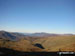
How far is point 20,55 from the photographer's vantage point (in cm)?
1506

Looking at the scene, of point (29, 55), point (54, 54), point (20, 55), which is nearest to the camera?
point (20, 55)

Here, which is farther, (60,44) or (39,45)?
(60,44)

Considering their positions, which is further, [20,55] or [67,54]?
[20,55]

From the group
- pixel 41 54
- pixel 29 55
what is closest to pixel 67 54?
pixel 41 54

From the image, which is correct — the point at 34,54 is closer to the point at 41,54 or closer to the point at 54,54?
the point at 41,54

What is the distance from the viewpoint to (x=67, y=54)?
14102 millimetres

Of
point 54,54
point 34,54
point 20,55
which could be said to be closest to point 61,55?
point 54,54

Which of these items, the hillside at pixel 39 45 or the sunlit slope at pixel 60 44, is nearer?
the hillside at pixel 39 45

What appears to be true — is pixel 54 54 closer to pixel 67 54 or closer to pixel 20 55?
pixel 67 54

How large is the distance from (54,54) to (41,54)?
2247mm

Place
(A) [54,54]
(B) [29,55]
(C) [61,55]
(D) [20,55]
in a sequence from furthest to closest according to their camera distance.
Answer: (A) [54,54], (B) [29,55], (D) [20,55], (C) [61,55]

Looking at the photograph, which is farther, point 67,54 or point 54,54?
point 54,54

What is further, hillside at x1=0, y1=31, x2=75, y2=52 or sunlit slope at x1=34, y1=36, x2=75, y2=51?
sunlit slope at x1=34, y1=36, x2=75, y2=51

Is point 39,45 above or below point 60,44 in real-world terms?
below
